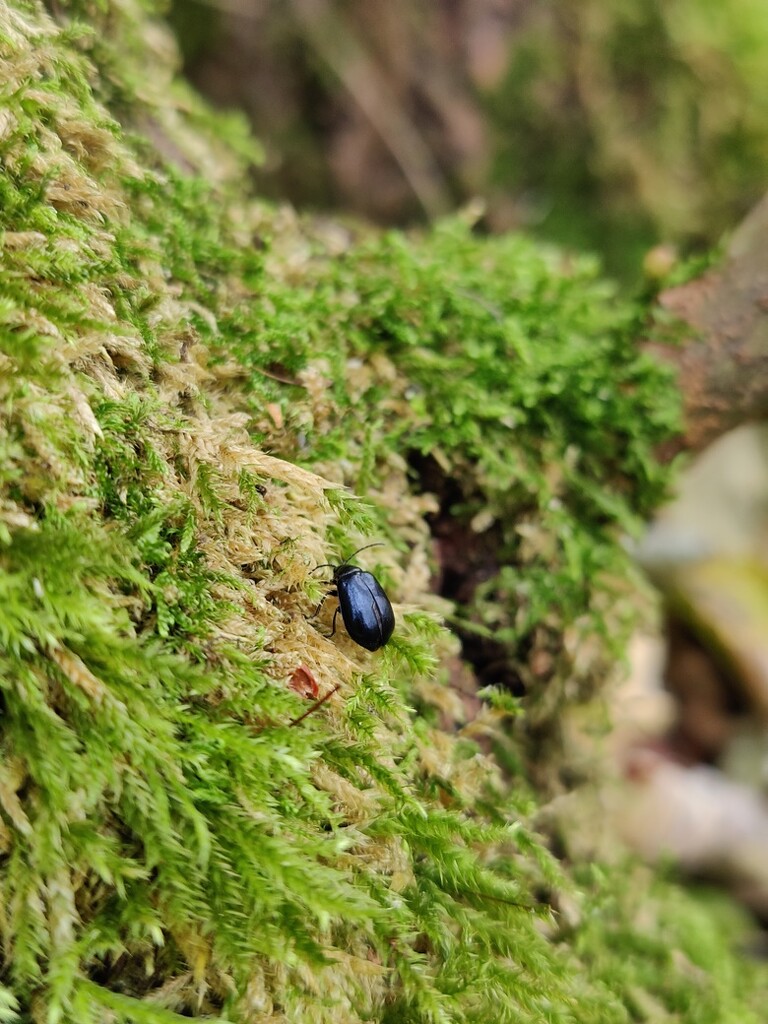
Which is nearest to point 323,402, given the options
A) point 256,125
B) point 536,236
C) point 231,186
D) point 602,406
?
point 602,406

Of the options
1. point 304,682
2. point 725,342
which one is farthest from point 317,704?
point 725,342

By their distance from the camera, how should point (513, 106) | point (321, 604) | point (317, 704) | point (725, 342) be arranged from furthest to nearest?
point (513, 106) < point (725, 342) < point (321, 604) < point (317, 704)

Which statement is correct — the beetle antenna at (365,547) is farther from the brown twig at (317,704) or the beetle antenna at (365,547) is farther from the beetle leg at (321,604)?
the brown twig at (317,704)

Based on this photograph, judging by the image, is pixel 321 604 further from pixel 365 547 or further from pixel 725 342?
pixel 725 342

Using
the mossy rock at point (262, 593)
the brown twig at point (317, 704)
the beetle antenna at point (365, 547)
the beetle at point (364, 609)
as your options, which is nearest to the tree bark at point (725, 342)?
the mossy rock at point (262, 593)

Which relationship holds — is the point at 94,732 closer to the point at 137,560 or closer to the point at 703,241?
the point at 137,560

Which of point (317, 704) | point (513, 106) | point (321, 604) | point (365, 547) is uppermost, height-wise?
point (513, 106)
